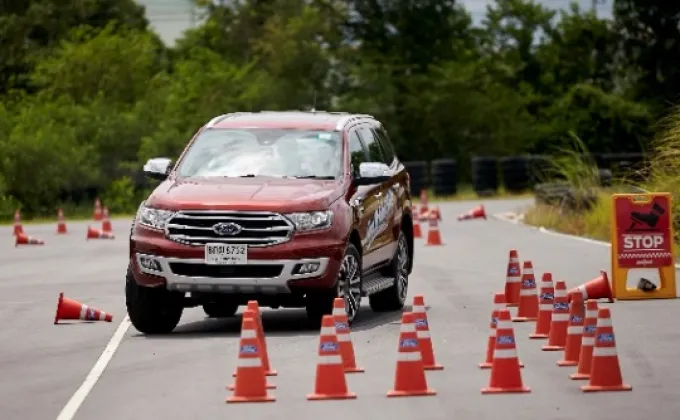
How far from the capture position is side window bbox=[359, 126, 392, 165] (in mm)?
19516

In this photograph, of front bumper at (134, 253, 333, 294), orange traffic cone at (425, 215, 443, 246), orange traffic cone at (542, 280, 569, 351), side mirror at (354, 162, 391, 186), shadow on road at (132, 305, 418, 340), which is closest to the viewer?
orange traffic cone at (542, 280, 569, 351)

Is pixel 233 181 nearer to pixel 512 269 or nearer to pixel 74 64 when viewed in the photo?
pixel 512 269

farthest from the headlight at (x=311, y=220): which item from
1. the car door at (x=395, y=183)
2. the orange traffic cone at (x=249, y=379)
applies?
the orange traffic cone at (x=249, y=379)

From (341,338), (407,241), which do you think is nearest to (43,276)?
(407,241)

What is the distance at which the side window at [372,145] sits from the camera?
768 inches

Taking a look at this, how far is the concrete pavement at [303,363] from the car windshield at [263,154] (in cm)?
139

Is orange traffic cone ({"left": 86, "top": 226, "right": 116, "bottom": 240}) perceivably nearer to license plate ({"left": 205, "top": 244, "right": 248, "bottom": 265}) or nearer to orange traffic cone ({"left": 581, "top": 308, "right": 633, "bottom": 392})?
license plate ({"left": 205, "top": 244, "right": 248, "bottom": 265})

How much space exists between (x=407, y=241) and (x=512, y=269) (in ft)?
4.95

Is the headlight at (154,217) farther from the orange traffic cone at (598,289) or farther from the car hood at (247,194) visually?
the orange traffic cone at (598,289)

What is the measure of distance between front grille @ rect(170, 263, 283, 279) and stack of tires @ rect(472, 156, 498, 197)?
41.7m

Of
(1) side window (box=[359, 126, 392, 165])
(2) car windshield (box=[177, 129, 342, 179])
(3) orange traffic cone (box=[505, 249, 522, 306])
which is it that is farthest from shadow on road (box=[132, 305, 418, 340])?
(1) side window (box=[359, 126, 392, 165])

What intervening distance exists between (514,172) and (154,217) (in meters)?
41.9

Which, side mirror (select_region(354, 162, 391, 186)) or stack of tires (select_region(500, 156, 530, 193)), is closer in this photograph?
side mirror (select_region(354, 162, 391, 186))

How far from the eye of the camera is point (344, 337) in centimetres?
1388
